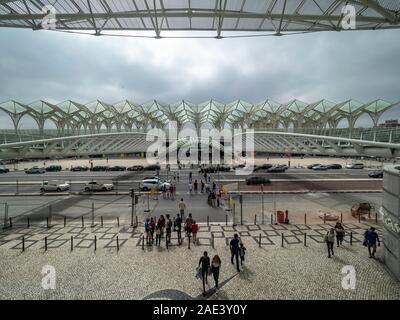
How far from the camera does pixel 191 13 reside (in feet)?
38.1

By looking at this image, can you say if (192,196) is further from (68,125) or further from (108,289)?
(68,125)

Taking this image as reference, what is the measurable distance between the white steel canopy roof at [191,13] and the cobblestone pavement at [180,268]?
35.4 ft

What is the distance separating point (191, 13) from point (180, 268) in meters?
12.0

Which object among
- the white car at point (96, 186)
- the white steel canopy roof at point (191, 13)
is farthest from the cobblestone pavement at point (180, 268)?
the white car at point (96, 186)

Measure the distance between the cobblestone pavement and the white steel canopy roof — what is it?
35.4 ft

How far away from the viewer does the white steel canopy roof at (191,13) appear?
10.8 m

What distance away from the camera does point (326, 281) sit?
7.86 metres

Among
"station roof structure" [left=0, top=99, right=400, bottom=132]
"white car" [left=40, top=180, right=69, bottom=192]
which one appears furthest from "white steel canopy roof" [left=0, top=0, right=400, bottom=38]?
"station roof structure" [left=0, top=99, right=400, bottom=132]

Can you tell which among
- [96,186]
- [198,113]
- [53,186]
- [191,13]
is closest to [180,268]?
[191,13]

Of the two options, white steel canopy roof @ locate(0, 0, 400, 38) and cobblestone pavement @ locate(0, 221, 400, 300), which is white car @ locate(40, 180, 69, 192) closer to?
cobblestone pavement @ locate(0, 221, 400, 300)

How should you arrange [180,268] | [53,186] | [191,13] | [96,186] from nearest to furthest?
[180,268]
[191,13]
[96,186]
[53,186]

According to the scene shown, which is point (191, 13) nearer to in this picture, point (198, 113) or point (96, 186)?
point (96, 186)

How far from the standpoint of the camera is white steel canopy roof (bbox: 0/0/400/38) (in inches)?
425

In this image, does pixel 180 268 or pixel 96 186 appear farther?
pixel 96 186
